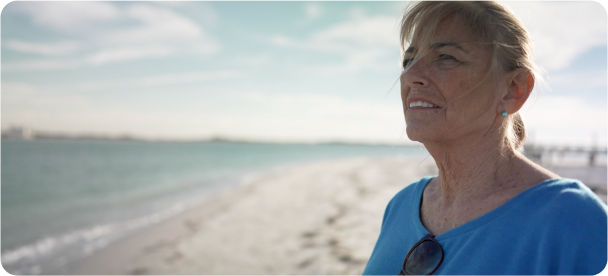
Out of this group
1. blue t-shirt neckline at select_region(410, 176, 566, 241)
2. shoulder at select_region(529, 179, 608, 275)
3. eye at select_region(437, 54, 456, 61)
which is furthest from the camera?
eye at select_region(437, 54, 456, 61)

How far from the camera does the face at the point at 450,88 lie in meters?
1.27

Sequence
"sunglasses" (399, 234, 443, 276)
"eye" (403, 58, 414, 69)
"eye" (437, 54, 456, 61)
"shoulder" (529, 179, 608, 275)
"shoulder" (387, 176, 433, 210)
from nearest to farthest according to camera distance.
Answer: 1. "shoulder" (529, 179, 608, 275)
2. "sunglasses" (399, 234, 443, 276)
3. "eye" (437, 54, 456, 61)
4. "eye" (403, 58, 414, 69)
5. "shoulder" (387, 176, 433, 210)

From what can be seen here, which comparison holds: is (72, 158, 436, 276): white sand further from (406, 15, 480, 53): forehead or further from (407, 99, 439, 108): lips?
(406, 15, 480, 53): forehead

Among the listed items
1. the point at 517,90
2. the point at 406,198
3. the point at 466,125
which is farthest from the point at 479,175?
the point at 406,198

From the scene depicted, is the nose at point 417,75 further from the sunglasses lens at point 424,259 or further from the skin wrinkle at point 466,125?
the sunglasses lens at point 424,259

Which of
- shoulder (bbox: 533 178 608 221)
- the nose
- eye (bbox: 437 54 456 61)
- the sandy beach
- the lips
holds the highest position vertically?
eye (bbox: 437 54 456 61)

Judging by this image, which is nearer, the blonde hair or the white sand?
the blonde hair

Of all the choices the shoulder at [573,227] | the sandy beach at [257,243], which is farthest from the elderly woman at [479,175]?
the sandy beach at [257,243]

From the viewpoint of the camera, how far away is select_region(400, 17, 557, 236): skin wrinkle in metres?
1.24

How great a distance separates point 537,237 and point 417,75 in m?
0.68

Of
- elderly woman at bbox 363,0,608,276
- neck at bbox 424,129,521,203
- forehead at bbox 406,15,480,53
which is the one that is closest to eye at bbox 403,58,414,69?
elderly woman at bbox 363,0,608,276

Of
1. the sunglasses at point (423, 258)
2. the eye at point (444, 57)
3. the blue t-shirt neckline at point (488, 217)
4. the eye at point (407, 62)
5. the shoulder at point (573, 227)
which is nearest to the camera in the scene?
the shoulder at point (573, 227)

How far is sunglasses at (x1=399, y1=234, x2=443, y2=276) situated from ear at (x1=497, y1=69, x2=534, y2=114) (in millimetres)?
523

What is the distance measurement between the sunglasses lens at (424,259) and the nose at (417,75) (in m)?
0.58
